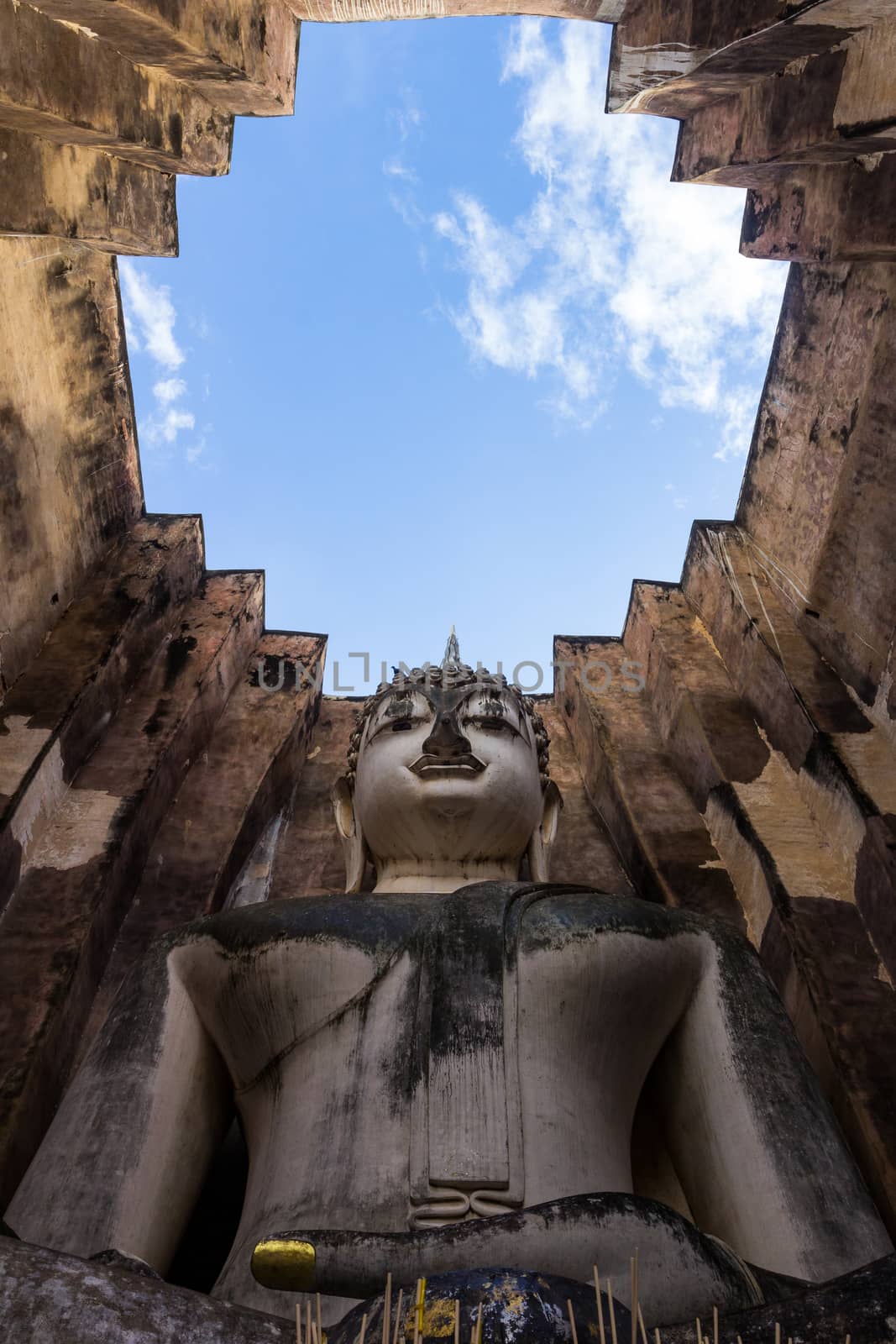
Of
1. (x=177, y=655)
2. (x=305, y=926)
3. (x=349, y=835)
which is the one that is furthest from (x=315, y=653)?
(x=305, y=926)

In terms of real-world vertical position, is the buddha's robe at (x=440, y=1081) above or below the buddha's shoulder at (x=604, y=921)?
below

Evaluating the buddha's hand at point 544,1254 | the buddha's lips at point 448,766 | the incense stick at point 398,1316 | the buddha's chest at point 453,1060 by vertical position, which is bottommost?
the buddha's chest at point 453,1060

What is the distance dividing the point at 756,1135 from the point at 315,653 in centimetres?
440

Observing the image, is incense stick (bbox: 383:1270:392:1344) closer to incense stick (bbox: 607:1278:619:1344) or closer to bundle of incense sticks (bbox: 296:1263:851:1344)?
bundle of incense sticks (bbox: 296:1263:851:1344)

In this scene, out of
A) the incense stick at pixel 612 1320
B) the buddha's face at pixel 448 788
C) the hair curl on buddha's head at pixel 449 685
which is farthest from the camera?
the hair curl on buddha's head at pixel 449 685

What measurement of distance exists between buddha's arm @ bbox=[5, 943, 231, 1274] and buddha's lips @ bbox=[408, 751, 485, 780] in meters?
1.14

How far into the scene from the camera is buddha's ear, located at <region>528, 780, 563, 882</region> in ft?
14.5

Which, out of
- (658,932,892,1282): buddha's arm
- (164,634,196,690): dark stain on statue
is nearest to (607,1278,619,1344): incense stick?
(658,932,892,1282): buddha's arm

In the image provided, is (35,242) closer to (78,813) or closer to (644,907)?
(78,813)

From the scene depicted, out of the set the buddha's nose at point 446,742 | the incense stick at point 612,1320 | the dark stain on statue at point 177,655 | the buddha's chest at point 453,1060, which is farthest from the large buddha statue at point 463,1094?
the dark stain on statue at point 177,655

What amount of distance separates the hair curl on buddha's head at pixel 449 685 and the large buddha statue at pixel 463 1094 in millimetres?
1233

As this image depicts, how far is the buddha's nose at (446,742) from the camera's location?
418 centimetres

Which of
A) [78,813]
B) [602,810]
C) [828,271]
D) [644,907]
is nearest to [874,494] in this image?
[828,271]

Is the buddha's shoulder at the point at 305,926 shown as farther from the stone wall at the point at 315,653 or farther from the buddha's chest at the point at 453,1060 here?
the stone wall at the point at 315,653
